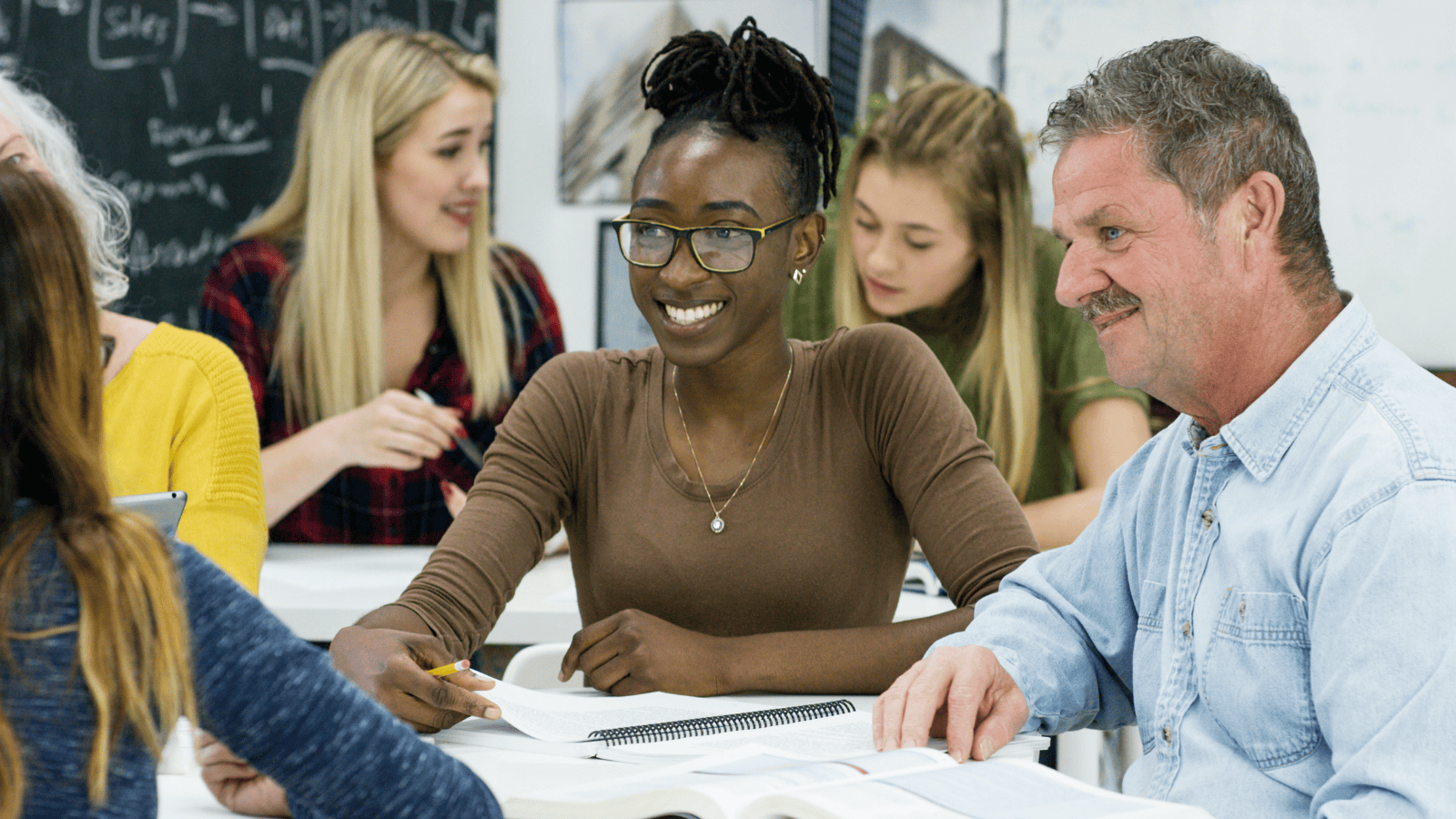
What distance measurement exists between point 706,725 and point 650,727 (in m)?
0.06

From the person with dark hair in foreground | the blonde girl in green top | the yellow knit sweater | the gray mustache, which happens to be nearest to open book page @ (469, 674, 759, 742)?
the person with dark hair in foreground

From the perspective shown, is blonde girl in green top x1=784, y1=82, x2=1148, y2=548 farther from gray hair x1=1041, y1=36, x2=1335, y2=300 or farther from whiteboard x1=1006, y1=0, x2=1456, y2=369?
gray hair x1=1041, y1=36, x2=1335, y2=300

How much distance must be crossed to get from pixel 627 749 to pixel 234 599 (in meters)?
0.50

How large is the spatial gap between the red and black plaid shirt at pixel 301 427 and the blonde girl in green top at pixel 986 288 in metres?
0.93

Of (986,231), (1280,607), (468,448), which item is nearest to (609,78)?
(468,448)

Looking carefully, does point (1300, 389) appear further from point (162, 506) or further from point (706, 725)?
point (162, 506)

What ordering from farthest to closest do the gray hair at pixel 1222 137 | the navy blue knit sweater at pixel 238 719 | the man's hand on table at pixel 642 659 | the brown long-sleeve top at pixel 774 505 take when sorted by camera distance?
the brown long-sleeve top at pixel 774 505, the man's hand on table at pixel 642 659, the gray hair at pixel 1222 137, the navy blue knit sweater at pixel 238 719

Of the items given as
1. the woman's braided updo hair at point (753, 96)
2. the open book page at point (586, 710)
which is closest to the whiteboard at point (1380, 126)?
the woman's braided updo hair at point (753, 96)

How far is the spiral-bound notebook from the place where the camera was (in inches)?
49.6

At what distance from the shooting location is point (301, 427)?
126 inches

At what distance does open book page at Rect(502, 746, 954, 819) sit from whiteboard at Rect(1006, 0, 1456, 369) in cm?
284

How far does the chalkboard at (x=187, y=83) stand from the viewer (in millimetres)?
3930

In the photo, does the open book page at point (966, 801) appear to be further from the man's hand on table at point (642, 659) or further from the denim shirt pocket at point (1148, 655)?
the man's hand on table at point (642, 659)

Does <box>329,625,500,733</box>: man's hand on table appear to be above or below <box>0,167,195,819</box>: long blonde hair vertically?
below
